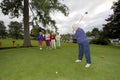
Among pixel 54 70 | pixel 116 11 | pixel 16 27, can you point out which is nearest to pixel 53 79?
pixel 54 70

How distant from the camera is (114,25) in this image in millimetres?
43656

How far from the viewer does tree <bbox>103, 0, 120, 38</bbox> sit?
43.3 metres

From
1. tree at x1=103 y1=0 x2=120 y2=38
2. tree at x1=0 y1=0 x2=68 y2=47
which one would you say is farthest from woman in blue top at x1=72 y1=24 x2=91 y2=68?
tree at x1=103 y1=0 x2=120 y2=38

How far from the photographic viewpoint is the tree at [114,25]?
142 ft

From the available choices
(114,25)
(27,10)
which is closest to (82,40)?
(27,10)

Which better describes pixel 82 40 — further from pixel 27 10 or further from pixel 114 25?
pixel 114 25

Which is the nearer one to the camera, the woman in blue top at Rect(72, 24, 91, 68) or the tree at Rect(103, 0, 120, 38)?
the woman in blue top at Rect(72, 24, 91, 68)

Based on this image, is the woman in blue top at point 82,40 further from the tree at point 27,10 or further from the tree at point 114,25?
the tree at point 114,25

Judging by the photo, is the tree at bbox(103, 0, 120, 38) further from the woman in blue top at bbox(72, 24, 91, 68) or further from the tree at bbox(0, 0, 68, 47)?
the woman in blue top at bbox(72, 24, 91, 68)

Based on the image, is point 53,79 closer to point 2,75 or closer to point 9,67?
point 2,75

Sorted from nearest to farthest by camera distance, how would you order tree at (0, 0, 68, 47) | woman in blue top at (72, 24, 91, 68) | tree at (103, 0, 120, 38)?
1. woman in blue top at (72, 24, 91, 68)
2. tree at (0, 0, 68, 47)
3. tree at (103, 0, 120, 38)

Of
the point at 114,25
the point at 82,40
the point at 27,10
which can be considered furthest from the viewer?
the point at 114,25

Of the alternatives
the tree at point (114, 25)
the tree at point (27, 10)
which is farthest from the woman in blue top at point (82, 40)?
the tree at point (114, 25)

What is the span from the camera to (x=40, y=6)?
29609 millimetres
